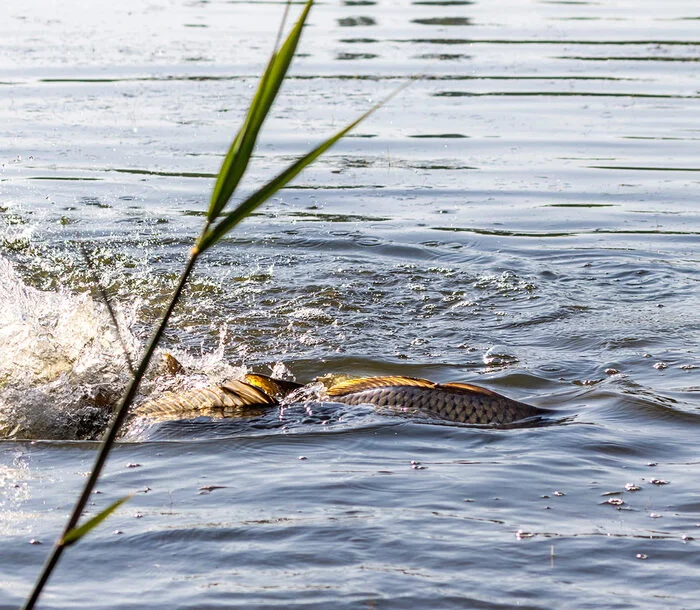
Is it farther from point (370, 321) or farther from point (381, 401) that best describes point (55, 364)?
point (370, 321)

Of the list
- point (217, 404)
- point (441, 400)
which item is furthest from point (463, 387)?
point (217, 404)

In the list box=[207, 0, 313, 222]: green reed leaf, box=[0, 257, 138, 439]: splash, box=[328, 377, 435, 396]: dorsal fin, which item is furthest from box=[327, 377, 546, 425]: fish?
box=[207, 0, 313, 222]: green reed leaf

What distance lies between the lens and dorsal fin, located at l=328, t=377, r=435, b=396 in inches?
210

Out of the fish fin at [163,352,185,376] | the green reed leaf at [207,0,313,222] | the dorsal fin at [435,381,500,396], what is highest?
the green reed leaf at [207,0,313,222]

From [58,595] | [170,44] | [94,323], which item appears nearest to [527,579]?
[58,595]

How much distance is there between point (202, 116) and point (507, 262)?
6.31m

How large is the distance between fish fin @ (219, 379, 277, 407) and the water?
95 millimetres

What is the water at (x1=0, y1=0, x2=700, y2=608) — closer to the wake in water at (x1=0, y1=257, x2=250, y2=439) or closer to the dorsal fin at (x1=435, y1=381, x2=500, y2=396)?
the wake in water at (x1=0, y1=257, x2=250, y2=439)

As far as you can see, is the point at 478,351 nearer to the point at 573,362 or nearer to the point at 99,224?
the point at 573,362

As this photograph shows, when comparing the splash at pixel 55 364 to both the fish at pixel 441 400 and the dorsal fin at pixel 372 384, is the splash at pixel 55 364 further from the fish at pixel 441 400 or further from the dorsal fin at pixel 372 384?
the fish at pixel 441 400

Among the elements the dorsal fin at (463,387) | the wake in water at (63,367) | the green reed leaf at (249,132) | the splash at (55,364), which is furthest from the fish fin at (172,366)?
the green reed leaf at (249,132)

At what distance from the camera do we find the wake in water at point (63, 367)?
5598 mm

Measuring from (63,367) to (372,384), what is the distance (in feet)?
5.84

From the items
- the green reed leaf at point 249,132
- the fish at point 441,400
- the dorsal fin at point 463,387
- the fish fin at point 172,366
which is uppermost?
the green reed leaf at point 249,132
